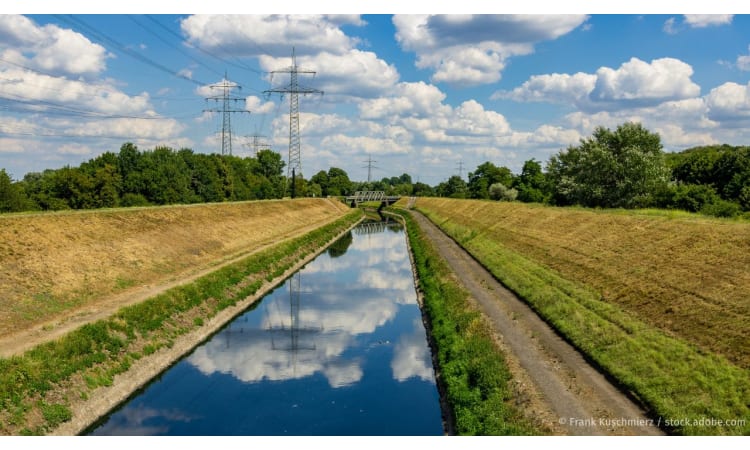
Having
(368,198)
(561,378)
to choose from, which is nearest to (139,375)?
(561,378)

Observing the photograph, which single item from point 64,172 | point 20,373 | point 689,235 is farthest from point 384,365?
point 64,172

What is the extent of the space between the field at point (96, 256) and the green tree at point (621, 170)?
123ft

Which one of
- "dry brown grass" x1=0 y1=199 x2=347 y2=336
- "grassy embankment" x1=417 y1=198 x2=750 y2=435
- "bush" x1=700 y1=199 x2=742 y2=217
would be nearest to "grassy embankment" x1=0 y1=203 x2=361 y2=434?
"dry brown grass" x1=0 y1=199 x2=347 y2=336

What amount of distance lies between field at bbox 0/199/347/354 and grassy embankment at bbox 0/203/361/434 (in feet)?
7.07

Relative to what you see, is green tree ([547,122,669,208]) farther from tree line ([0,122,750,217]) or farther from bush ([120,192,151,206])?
bush ([120,192,151,206])

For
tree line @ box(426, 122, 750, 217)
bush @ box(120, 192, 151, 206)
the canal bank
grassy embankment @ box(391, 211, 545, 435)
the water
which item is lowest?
the water

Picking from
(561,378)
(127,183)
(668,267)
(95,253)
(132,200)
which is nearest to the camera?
(561,378)

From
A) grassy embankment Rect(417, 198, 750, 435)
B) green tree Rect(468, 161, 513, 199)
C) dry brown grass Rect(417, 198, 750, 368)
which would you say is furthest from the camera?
green tree Rect(468, 161, 513, 199)

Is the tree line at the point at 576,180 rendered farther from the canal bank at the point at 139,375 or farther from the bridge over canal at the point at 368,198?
the bridge over canal at the point at 368,198

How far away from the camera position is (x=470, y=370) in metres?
20.2

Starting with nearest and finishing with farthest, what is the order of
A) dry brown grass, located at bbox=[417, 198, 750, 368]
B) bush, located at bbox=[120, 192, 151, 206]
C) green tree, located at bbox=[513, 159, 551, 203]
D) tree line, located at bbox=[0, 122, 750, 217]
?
1. dry brown grass, located at bbox=[417, 198, 750, 368]
2. tree line, located at bbox=[0, 122, 750, 217]
3. bush, located at bbox=[120, 192, 151, 206]
4. green tree, located at bbox=[513, 159, 551, 203]

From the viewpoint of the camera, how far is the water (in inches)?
734

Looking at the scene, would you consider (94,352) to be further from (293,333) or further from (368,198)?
(368,198)

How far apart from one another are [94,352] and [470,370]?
14.3 metres
